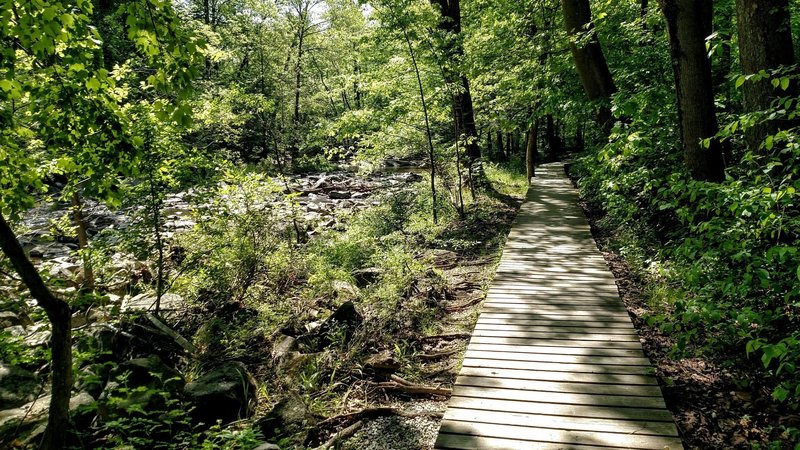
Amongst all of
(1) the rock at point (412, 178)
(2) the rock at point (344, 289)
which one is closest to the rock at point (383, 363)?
(2) the rock at point (344, 289)

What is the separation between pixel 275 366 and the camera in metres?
5.13

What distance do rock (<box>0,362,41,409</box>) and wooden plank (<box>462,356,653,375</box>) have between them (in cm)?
395

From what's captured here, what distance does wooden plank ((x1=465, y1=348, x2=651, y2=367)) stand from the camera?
12.7 ft

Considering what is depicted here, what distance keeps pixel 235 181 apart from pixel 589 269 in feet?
18.4

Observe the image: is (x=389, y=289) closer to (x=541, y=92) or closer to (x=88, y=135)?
(x=88, y=135)

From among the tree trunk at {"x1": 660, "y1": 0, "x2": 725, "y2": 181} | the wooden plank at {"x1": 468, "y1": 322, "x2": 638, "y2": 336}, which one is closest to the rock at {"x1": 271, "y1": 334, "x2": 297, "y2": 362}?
the wooden plank at {"x1": 468, "y1": 322, "x2": 638, "y2": 336}

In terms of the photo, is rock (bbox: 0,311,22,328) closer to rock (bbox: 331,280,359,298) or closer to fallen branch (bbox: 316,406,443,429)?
rock (bbox: 331,280,359,298)

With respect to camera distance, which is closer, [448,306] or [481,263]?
[448,306]

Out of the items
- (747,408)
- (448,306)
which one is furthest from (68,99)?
(747,408)

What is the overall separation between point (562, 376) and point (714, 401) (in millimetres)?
1224

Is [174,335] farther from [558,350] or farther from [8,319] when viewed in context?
[558,350]

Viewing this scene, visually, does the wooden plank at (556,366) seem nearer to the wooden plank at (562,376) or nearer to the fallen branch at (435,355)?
the wooden plank at (562,376)

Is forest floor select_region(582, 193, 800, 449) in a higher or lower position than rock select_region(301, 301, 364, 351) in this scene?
lower

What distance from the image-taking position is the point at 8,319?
6.24 metres
